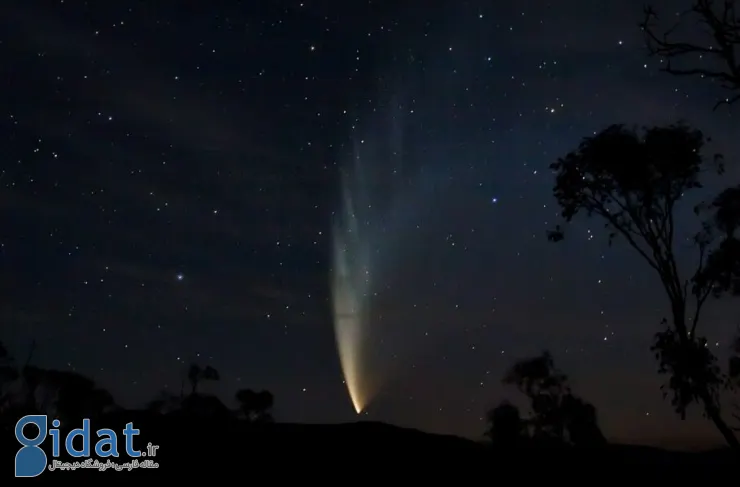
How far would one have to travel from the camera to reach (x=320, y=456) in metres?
17.8

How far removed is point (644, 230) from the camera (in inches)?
869

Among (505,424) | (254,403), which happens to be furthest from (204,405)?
(505,424)

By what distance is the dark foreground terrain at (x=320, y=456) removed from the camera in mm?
15938

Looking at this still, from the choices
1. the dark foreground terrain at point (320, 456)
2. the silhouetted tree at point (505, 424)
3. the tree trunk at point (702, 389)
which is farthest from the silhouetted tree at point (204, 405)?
the tree trunk at point (702, 389)

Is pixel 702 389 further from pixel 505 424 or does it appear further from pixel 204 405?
pixel 204 405

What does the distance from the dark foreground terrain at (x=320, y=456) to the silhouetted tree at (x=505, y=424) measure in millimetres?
28573

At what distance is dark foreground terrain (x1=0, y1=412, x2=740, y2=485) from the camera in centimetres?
1594

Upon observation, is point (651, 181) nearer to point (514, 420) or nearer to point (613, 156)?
point (613, 156)

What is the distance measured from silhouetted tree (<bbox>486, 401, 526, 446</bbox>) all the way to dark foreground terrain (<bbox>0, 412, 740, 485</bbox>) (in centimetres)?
2857

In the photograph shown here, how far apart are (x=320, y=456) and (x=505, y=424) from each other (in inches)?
1523

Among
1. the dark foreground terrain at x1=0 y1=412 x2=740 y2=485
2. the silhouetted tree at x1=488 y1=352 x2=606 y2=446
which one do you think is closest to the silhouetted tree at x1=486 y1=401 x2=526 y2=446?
the silhouetted tree at x1=488 y1=352 x2=606 y2=446

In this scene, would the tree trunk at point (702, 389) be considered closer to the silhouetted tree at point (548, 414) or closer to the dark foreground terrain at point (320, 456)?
the dark foreground terrain at point (320, 456)

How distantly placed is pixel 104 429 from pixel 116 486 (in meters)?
3.67

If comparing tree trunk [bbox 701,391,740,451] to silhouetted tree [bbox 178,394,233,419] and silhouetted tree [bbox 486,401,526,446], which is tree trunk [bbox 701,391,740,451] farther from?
silhouetted tree [bbox 178,394,233,419]
